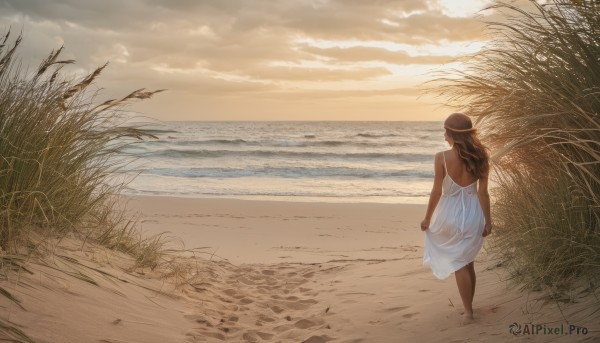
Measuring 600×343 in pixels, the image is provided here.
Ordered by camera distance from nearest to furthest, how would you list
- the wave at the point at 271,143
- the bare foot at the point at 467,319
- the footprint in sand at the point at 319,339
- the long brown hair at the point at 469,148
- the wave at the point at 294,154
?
the bare foot at the point at 467,319 < the long brown hair at the point at 469,148 < the footprint in sand at the point at 319,339 < the wave at the point at 294,154 < the wave at the point at 271,143

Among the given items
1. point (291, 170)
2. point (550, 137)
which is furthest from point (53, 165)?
point (291, 170)

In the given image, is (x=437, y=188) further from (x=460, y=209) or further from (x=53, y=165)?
(x=53, y=165)

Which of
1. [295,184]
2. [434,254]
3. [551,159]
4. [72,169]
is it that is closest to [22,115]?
[72,169]

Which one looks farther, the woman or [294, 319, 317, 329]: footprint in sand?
[294, 319, 317, 329]: footprint in sand

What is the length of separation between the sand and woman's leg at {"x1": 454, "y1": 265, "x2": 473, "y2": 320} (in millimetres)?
94

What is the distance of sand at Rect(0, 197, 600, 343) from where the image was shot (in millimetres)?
3541

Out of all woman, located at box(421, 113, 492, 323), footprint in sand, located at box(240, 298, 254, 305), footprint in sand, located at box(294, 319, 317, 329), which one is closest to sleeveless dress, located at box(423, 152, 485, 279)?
woman, located at box(421, 113, 492, 323)

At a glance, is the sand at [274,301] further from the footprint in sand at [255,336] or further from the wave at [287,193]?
the wave at [287,193]

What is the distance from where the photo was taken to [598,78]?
3.75 metres

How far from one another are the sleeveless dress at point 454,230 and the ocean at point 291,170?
5.19 m

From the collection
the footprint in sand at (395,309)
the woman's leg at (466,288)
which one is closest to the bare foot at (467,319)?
the woman's leg at (466,288)

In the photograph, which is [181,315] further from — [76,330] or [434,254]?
[434,254]

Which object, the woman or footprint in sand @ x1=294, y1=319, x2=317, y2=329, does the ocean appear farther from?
the woman

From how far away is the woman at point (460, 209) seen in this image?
4.27 meters
